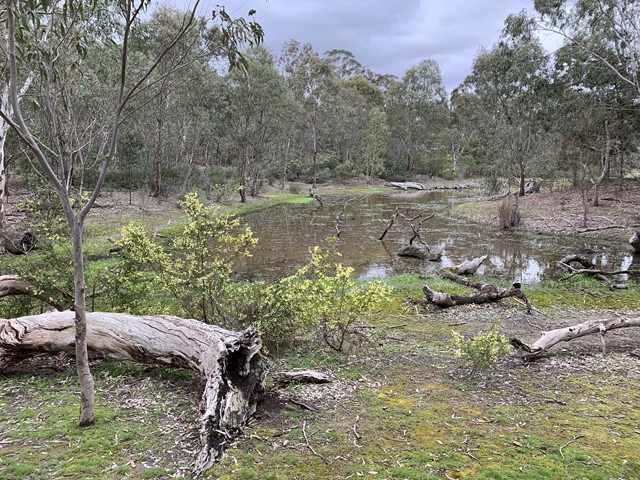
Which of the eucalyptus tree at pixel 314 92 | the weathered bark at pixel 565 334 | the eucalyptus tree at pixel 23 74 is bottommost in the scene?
the weathered bark at pixel 565 334

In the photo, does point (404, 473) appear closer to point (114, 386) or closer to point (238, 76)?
point (114, 386)

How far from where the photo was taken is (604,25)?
2014 cm

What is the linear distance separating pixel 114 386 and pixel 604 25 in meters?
24.4

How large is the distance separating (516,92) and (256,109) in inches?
758

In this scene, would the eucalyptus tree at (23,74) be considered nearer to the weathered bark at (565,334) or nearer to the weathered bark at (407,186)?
the weathered bark at (565,334)

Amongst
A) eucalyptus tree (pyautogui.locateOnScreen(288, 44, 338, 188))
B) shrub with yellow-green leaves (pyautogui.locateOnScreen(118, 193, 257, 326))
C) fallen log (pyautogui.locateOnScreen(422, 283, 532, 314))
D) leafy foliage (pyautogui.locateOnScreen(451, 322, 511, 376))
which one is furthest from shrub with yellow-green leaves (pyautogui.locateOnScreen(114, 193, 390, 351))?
eucalyptus tree (pyautogui.locateOnScreen(288, 44, 338, 188))

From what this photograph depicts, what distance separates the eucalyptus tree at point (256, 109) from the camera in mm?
31672

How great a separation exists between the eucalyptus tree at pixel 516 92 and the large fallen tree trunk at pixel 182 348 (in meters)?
30.2

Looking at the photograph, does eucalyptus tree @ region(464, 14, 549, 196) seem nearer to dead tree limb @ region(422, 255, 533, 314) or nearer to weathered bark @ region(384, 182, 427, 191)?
weathered bark @ region(384, 182, 427, 191)

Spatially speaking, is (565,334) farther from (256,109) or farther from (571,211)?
(256,109)

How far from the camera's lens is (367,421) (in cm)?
476

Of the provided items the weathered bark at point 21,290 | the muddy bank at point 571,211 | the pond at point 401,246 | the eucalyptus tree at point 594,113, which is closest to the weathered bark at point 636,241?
the pond at point 401,246

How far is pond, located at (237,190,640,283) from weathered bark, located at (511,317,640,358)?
5.90 m

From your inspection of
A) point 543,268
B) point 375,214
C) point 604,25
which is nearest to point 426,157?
point 375,214
